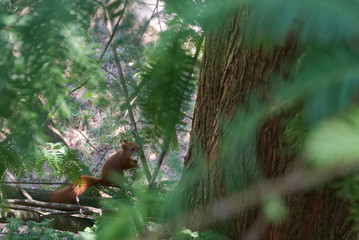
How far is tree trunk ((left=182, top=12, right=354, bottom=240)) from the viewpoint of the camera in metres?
1.29

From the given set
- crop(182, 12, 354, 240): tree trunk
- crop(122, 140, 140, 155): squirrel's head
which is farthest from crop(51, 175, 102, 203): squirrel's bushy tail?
crop(182, 12, 354, 240): tree trunk

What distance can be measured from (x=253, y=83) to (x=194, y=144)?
634 millimetres

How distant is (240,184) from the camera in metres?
1.53

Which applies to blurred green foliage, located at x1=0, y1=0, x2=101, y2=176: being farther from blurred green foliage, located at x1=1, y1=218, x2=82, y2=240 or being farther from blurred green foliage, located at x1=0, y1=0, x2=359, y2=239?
blurred green foliage, located at x1=1, y1=218, x2=82, y2=240

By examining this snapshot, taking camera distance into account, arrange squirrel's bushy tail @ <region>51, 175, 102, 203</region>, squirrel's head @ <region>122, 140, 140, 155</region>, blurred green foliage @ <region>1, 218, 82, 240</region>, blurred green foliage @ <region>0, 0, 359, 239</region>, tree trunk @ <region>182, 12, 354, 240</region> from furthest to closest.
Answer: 1. squirrel's head @ <region>122, 140, 140, 155</region>
2. squirrel's bushy tail @ <region>51, 175, 102, 203</region>
3. blurred green foliage @ <region>1, 218, 82, 240</region>
4. tree trunk @ <region>182, 12, 354, 240</region>
5. blurred green foliage @ <region>0, 0, 359, 239</region>

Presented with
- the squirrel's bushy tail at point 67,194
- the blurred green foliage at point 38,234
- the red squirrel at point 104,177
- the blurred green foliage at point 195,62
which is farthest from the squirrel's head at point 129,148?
the blurred green foliage at point 195,62

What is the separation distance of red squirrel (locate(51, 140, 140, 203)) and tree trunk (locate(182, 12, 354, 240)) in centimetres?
100

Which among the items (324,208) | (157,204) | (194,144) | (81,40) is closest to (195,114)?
(194,144)

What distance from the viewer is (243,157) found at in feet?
4.30

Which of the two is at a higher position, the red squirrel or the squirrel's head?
the squirrel's head

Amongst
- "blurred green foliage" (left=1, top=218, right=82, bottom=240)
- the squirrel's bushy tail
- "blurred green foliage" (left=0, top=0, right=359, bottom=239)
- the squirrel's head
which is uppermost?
the squirrel's head

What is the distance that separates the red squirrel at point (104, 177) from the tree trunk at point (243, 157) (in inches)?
39.5

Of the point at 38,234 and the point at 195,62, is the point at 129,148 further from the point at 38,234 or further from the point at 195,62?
the point at 195,62

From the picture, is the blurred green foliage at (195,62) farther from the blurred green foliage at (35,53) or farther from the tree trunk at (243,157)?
the tree trunk at (243,157)
